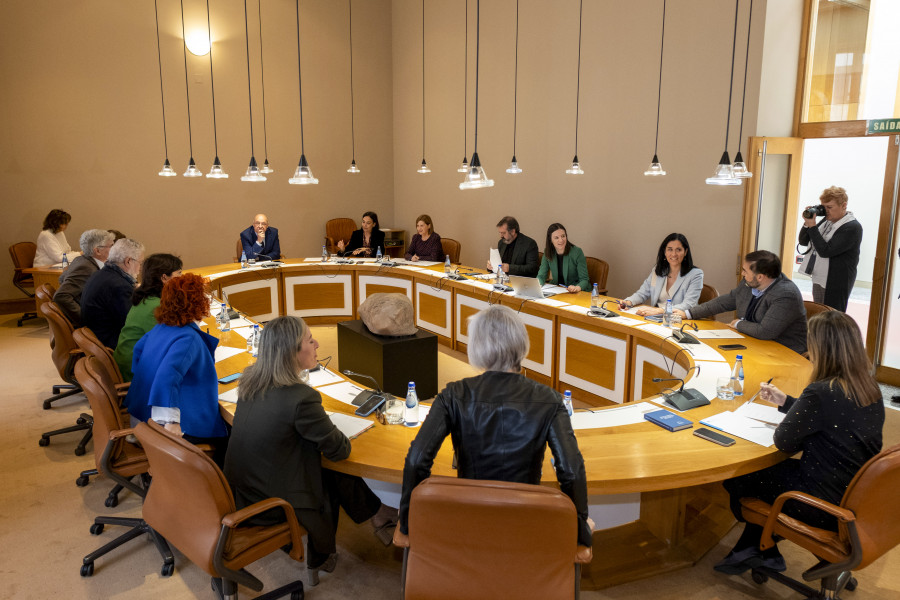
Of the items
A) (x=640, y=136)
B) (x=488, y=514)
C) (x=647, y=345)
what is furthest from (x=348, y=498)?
(x=640, y=136)

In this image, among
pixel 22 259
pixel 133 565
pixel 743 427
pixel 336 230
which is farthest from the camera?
pixel 336 230

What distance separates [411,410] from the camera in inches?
117

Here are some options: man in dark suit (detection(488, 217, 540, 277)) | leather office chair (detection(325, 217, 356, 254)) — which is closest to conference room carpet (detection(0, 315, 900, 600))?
man in dark suit (detection(488, 217, 540, 277))

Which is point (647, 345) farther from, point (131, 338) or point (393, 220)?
point (393, 220)

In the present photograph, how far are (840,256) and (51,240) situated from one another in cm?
773

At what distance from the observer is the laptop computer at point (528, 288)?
17.7ft

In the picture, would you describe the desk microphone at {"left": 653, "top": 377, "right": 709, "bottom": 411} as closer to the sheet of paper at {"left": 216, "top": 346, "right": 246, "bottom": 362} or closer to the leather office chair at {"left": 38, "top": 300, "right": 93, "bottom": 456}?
the sheet of paper at {"left": 216, "top": 346, "right": 246, "bottom": 362}

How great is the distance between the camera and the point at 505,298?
5.56 metres

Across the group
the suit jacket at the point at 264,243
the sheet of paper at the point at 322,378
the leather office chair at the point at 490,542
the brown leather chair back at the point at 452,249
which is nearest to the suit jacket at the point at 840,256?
the brown leather chair back at the point at 452,249

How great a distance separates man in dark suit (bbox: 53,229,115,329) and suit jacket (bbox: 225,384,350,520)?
296 cm

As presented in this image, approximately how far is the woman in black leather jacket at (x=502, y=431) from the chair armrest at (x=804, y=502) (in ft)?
2.75

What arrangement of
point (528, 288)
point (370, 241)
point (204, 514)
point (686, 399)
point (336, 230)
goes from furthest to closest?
point (336, 230), point (370, 241), point (528, 288), point (686, 399), point (204, 514)

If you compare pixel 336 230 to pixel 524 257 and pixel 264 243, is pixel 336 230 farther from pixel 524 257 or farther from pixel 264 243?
pixel 524 257

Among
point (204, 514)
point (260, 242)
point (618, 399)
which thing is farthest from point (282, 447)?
point (260, 242)
